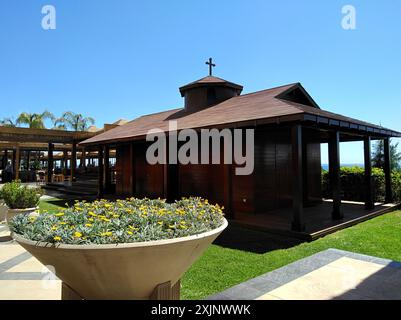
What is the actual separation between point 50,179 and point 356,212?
22.0m

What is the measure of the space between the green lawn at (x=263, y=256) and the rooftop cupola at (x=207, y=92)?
7.68 meters

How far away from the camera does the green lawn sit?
13.4 feet

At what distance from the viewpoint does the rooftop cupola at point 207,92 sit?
13102mm

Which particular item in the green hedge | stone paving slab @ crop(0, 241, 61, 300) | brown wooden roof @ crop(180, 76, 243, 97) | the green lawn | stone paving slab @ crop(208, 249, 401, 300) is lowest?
the green lawn

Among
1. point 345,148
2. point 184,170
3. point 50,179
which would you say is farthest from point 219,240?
point 50,179

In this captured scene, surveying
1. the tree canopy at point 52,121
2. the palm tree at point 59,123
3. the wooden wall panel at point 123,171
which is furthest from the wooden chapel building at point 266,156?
the palm tree at point 59,123

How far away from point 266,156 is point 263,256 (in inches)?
189

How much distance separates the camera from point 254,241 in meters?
6.35

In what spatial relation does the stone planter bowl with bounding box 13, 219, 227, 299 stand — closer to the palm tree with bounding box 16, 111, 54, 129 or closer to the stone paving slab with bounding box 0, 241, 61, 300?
the stone paving slab with bounding box 0, 241, 61, 300

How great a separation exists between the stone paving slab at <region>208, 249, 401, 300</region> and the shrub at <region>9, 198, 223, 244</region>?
121cm

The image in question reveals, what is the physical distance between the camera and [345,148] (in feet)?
38.9

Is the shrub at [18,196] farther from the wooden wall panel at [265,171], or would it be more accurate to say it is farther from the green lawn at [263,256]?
the wooden wall panel at [265,171]

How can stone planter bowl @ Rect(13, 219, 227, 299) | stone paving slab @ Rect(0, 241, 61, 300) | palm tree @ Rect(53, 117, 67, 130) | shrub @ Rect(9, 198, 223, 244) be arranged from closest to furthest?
stone planter bowl @ Rect(13, 219, 227, 299) → shrub @ Rect(9, 198, 223, 244) → stone paving slab @ Rect(0, 241, 61, 300) → palm tree @ Rect(53, 117, 67, 130)

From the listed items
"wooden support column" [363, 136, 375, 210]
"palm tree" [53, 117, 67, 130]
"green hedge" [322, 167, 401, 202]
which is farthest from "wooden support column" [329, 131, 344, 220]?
"palm tree" [53, 117, 67, 130]
